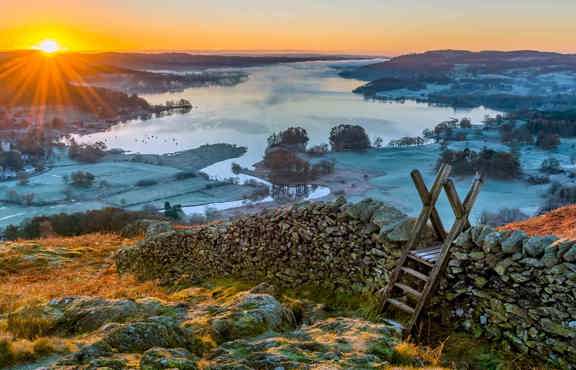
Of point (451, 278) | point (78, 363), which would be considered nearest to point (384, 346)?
point (451, 278)

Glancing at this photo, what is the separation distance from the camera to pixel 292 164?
292 ft

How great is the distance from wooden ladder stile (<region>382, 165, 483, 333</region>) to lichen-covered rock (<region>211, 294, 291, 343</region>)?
6.59ft

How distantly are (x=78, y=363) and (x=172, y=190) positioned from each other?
264ft

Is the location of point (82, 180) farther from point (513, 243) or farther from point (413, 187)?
point (513, 243)

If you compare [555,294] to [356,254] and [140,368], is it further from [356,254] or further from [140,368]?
[140,368]

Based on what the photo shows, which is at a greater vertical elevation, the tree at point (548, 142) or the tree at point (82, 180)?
the tree at point (548, 142)

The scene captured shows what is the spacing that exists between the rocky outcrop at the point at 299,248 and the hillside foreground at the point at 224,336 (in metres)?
0.46

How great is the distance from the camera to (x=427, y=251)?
25.9 ft

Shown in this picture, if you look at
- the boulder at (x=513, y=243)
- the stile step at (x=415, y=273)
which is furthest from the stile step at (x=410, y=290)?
the boulder at (x=513, y=243)

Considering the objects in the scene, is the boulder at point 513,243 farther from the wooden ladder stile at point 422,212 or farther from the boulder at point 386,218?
the boulder at point 386,218

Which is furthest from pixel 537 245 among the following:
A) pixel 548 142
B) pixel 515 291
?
pixel 548 142

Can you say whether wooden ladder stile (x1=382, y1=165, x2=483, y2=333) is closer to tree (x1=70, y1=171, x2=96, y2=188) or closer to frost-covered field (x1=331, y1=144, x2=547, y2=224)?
frost-covered field (x1=331, y1=144, x2=547, y2=224)

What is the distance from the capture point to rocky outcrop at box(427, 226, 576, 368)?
611cm

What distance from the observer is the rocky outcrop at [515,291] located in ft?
20.0
